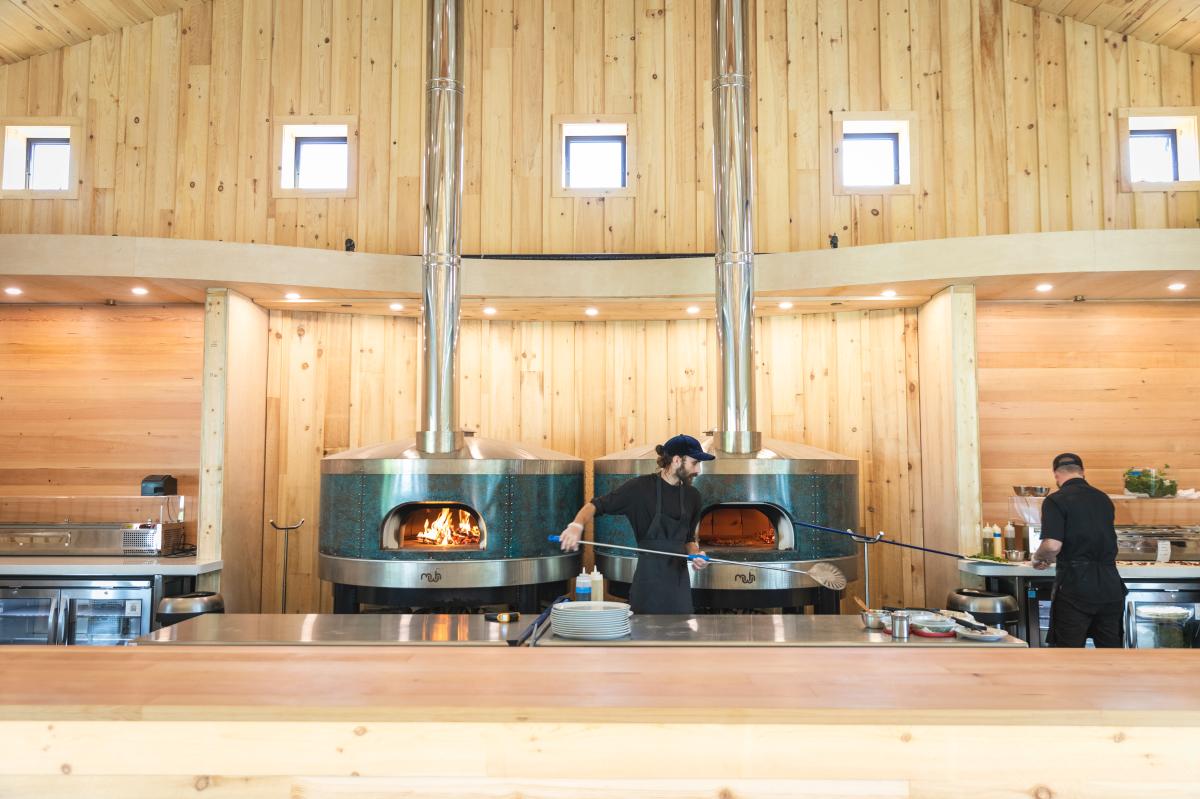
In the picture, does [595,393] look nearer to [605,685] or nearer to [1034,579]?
[1034,579]

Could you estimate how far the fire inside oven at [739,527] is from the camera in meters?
6.00

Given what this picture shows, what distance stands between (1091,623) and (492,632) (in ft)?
10.8

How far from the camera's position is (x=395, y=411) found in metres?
7.24

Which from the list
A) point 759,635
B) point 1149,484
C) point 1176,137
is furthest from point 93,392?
point 1176,137

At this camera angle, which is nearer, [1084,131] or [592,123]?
[1084,131]

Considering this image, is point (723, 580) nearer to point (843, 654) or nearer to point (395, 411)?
point (395, 411)

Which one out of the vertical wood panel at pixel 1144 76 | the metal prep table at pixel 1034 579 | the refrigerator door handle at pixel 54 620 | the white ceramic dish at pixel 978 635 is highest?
the vertical wood panel at pixel 1144 76

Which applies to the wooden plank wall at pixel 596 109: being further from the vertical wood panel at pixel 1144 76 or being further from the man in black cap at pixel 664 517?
the man in black cap at pixel 664 517

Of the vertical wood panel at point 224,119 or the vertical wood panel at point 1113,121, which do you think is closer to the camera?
the vertical wood panel at point 1113,121

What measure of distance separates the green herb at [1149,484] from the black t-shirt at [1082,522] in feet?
5.26

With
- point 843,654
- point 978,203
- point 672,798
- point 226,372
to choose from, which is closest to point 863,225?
point 978,203

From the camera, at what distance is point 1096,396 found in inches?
264

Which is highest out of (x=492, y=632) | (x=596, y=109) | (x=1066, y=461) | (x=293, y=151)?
(x=596, y=109)

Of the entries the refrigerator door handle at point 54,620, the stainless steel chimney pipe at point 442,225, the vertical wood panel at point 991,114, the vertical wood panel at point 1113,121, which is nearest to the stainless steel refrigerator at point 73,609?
the refrigerator door handle at point 54,620
